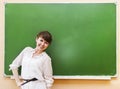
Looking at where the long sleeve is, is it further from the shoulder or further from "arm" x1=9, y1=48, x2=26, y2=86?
"arm" x1=9, y1=48, x2=26, y2=86

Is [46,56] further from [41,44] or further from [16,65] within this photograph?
[16,65]

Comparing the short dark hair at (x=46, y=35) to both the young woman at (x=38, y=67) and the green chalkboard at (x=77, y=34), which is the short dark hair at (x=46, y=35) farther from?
the green chalkboard at (x=77, y=34)

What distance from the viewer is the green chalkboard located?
322 centimetres

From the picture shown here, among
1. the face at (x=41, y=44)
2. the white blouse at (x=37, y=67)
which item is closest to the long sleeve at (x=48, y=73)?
the white blouse at (x=37, y=67)

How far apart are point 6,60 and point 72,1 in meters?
1.20

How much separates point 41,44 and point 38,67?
0.94ft

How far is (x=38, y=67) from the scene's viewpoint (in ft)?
9.72

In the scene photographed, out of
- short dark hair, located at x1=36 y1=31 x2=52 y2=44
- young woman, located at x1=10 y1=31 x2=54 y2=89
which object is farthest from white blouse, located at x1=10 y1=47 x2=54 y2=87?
short dark hair, located at x1=36 y1=31 x2=52 y2=44

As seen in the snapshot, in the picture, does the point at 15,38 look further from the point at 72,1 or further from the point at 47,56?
the point at 72,1

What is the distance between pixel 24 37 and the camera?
3248 mm

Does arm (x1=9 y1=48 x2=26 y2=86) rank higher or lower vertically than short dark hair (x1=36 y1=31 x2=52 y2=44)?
lower


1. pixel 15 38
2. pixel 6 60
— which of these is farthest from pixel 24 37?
pixel 6 60

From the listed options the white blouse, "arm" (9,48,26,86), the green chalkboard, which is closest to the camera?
the white blouse

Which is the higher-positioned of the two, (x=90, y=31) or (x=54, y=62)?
(x=90, y=31)
